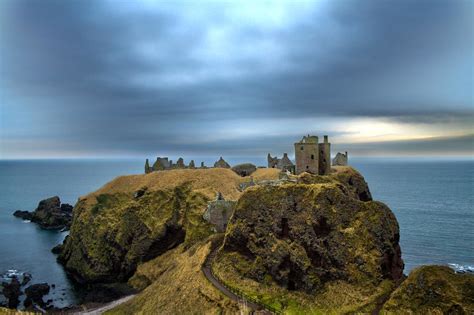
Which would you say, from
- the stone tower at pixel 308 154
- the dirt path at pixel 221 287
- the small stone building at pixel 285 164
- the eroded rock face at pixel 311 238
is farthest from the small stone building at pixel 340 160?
the dirt path at pixel 221 287

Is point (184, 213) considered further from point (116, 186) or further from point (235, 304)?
point (235, 304)

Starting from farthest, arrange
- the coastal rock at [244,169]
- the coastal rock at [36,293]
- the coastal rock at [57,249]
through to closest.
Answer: the coastal rock at [244,169] < the coastal rock at [57,249] < the coastal rock at [36,293]

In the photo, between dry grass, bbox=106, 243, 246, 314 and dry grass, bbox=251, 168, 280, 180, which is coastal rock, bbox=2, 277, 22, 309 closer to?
dry grass, bbox=106, 243, 246, 314

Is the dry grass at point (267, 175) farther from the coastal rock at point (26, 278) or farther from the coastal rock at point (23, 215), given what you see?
the coastal rock at point (23, 215)

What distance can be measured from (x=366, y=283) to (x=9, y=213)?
491 ft

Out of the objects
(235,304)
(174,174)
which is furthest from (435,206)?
(235,304)

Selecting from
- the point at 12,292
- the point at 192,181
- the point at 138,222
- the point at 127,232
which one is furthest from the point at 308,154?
the point at 12,292

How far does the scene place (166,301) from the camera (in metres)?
44.4

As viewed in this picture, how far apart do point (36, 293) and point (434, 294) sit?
58.7 metres

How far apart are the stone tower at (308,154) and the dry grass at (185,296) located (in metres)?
23.6

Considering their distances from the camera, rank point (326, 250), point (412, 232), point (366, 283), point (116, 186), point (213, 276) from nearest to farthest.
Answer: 1. point (366, 283)
2. point (326, 250)
3. point (213, 276)
4. point (116, 186)
5. point (412, 232)

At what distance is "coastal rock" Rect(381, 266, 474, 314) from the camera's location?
96.5ft

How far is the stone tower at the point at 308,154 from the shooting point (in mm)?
65312

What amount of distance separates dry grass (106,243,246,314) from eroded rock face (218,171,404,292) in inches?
177
